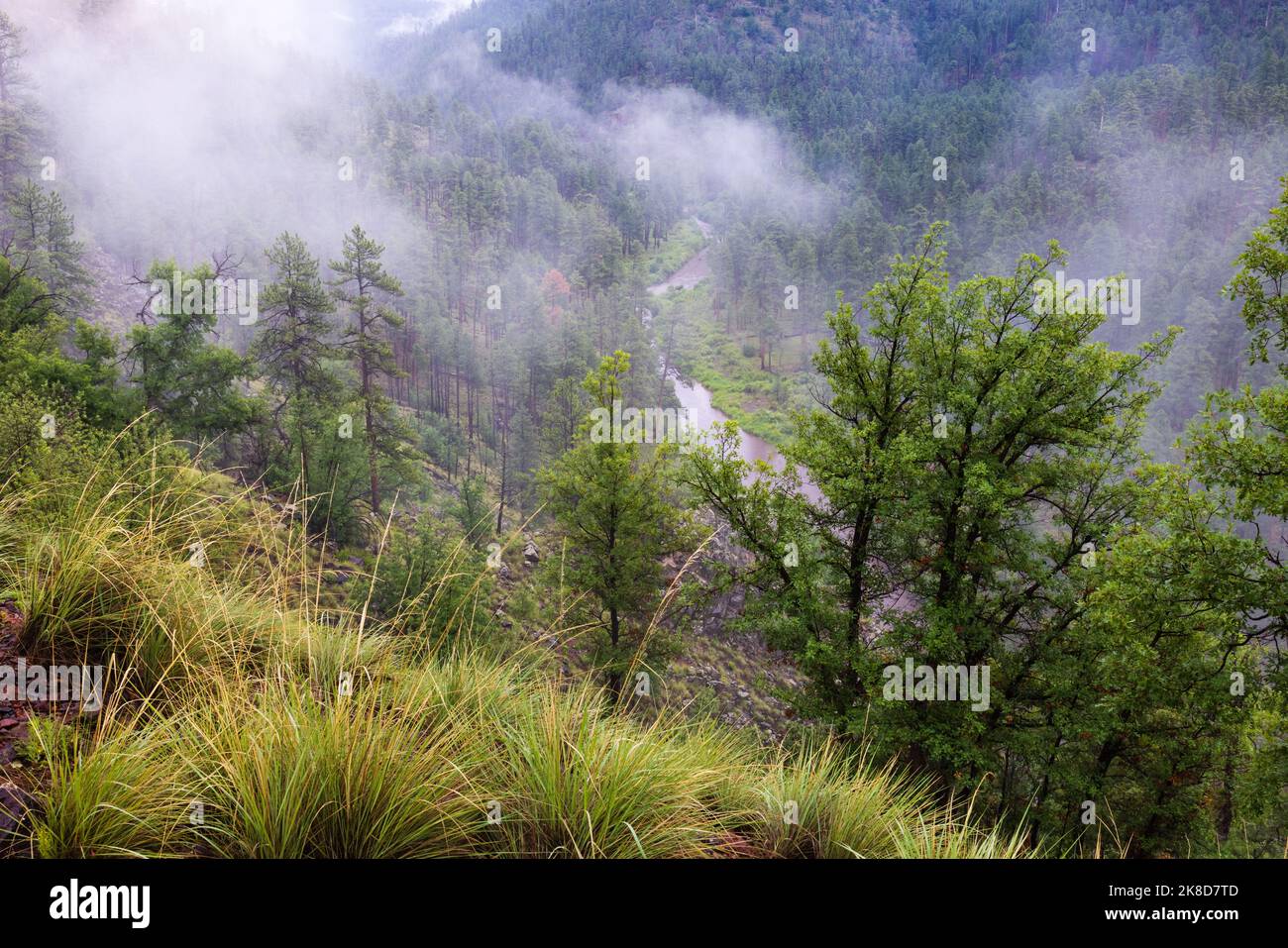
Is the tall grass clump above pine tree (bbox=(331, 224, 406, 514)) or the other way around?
the other way around

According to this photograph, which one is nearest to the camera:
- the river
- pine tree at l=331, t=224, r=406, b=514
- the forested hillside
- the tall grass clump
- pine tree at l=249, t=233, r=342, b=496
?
the tall grass clump

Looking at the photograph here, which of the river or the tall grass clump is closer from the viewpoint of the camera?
the tall grass clump

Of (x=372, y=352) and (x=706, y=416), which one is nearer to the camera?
(x=372, y=352)

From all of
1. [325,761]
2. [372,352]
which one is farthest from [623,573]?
[372,352]

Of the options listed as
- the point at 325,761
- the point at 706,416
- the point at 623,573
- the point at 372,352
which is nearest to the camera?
the point at 325,761

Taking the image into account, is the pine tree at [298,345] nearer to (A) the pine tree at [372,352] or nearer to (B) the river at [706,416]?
(A) the pine tree at [372,352]

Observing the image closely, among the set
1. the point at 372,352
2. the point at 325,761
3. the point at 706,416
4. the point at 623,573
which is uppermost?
the point at 706,416

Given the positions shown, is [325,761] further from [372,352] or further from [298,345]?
[298,345]

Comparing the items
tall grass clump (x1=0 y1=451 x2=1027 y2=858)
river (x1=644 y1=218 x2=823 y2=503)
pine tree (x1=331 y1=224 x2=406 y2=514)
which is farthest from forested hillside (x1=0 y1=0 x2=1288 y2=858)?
river (x1=644 y1=218 x2=823 y2=503)

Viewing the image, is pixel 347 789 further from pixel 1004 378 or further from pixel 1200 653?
pixel 1200 653

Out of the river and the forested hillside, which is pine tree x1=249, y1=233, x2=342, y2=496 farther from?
the river

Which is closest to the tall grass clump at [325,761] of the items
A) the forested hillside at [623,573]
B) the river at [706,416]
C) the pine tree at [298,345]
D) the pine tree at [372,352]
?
the forested hillside at [623,573]
